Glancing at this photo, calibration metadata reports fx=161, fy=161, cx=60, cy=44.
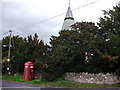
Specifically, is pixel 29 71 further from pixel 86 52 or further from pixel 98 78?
pixel 98 78

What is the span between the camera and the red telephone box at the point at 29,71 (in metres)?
18.6

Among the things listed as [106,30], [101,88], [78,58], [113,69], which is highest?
[106,30]

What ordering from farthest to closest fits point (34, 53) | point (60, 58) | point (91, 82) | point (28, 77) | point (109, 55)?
point (34, 53) → point (28, 77) → point (60, 58) → point (91, 82) → point (109, 55)

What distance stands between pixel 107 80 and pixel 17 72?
1317 cm

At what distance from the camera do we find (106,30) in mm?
17688

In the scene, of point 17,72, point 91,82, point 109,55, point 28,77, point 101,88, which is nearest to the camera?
point 101,88

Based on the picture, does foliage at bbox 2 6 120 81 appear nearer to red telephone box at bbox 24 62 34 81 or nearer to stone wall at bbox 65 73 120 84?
stone wall at bbox 65 73 120 84

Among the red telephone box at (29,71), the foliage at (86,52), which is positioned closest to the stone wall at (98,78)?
the foliage at (86,52)

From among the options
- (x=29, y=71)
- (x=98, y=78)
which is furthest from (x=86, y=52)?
(x=29, y=71)

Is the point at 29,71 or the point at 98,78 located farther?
the point at 29,71

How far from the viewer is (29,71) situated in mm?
18859

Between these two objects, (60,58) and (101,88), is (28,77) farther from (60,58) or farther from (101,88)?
(101,88)

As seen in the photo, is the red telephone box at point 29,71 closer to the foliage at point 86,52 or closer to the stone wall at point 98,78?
the foliage at point 86,52

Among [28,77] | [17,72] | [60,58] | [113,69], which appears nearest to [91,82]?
[113,69]
